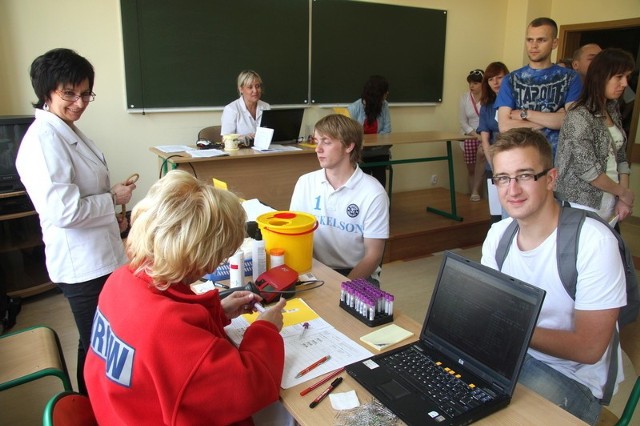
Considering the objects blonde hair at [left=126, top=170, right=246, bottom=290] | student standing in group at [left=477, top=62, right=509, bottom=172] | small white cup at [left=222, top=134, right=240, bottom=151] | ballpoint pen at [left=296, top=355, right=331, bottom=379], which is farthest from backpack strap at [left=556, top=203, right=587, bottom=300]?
small white cup at [left=222, top=134, right=240, bottom=151]

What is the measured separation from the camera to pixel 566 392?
1.34 metres

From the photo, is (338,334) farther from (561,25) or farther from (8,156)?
(561,25)

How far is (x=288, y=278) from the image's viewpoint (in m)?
1.55

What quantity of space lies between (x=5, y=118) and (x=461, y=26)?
4.97m

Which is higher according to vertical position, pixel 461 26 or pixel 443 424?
pixel 461 26

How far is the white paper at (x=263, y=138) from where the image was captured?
150 inches

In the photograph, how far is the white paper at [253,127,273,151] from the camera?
382cm

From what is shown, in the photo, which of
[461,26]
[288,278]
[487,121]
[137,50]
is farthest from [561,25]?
[288,278]

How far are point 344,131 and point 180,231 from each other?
1.25m

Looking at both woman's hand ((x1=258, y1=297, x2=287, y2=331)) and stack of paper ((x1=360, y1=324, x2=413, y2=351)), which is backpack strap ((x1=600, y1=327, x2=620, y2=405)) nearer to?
stack of paper ((x1=360, y1=324, x2=413, y2=351))

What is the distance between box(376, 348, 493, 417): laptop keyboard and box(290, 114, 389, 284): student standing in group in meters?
0.87

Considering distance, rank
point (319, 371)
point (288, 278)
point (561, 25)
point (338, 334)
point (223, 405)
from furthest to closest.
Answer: point (561, 25)
point (288, 278)
point (338, 334)
point (319, 371)
point (223, 405)

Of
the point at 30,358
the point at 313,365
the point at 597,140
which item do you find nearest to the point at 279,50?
the point at 597,140

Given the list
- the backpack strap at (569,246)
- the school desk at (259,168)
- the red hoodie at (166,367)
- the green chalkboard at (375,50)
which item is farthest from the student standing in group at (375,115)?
the red hoodie at (166,367)
